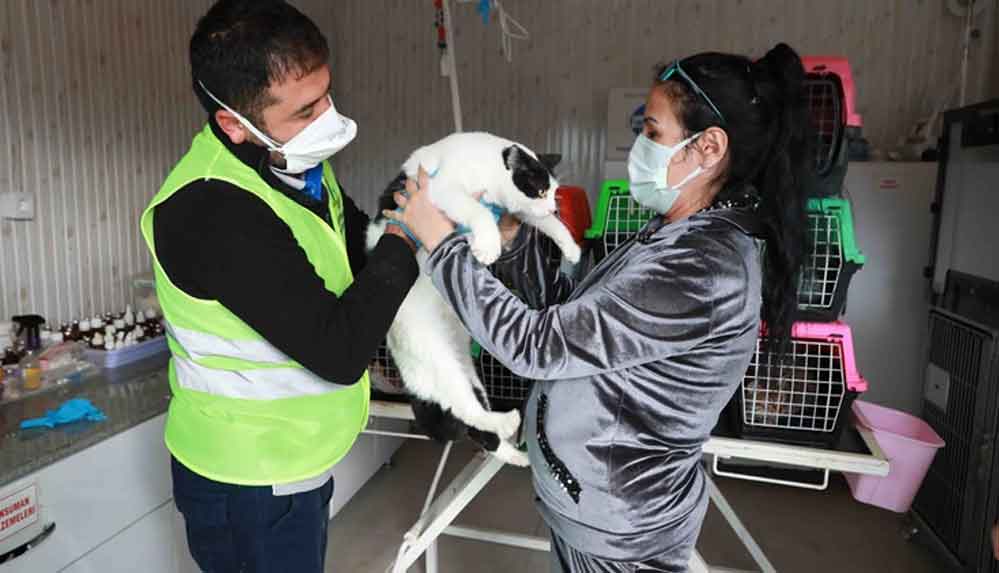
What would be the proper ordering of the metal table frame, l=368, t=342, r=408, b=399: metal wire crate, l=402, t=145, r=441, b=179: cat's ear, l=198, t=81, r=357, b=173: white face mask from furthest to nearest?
1. l=368, t=342, r=408, b=399: metal wire crate
2. the metal table frame
3. l=402, t=145, r=441, b=179: cat's ear
4. l=198, t=81, r=357, b=173: white face mask

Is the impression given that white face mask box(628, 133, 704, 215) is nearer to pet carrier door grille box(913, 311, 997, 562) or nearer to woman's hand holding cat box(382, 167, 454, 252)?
woman's hand holding cat box(382, 167, 454, 252)

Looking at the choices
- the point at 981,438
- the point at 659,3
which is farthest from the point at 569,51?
the point at 981,438

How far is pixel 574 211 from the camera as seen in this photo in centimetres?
190

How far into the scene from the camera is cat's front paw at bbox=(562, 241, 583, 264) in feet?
5.16

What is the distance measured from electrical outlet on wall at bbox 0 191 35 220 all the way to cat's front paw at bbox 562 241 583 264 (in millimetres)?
1771

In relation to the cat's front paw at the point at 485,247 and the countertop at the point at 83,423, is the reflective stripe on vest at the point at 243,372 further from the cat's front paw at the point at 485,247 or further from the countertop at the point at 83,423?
the countertop at the point at 83,423

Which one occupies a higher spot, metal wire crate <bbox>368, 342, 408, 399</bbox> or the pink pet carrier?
the pink pet carrier

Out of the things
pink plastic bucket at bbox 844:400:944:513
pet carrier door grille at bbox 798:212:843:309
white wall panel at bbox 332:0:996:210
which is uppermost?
white wall panel at bbox 332:0:996:210

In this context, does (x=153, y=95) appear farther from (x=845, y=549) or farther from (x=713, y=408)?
(x=845, y=549)

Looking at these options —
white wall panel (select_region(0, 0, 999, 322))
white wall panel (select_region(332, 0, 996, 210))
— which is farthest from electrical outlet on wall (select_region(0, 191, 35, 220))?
white wall panel (select_region(332, 0, 996, 210))

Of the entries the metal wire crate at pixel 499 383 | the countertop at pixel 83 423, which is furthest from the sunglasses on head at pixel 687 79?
the countertop at pixel 83 423

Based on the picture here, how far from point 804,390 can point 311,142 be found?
1.39 meters

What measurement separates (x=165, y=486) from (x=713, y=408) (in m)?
1.60

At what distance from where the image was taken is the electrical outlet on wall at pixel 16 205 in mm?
1988
